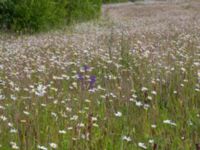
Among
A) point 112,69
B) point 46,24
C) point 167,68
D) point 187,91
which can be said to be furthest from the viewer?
point 46,24

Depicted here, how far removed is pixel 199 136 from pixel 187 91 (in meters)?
1.41

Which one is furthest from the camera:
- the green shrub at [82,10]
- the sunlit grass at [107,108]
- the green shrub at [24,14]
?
the green shrub at [82,10]

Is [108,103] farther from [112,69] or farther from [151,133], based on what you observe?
[112,69]

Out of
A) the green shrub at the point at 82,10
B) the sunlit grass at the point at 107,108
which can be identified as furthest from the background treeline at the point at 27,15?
the sunlit grass at the point at 107,108

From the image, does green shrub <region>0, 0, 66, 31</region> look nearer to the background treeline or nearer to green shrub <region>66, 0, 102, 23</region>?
the background treeline

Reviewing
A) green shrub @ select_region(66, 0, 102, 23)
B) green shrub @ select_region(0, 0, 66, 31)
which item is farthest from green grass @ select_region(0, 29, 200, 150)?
green shrub @ select_region(66, 0, 102, 23)

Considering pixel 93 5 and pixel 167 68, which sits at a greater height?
pixel 167 68

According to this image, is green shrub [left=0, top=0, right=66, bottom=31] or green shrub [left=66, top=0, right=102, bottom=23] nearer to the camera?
green shrub [left=0, top=0, right=66, bottom=31]

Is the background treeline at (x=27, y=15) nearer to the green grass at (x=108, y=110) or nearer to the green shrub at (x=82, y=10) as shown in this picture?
the green shrub at (x=82, y=10)

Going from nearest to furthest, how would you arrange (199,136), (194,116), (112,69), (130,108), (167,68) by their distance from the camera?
(199,136)
(194,116)
(130,108)
(167,68)
(112,69)

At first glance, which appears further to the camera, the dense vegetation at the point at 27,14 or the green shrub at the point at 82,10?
the green shrub at the point at 82,10

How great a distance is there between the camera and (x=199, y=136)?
4.33m

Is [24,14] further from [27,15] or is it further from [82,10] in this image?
[82,10]

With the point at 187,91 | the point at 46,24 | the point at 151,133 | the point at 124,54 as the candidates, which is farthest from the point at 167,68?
the point at 46,24
